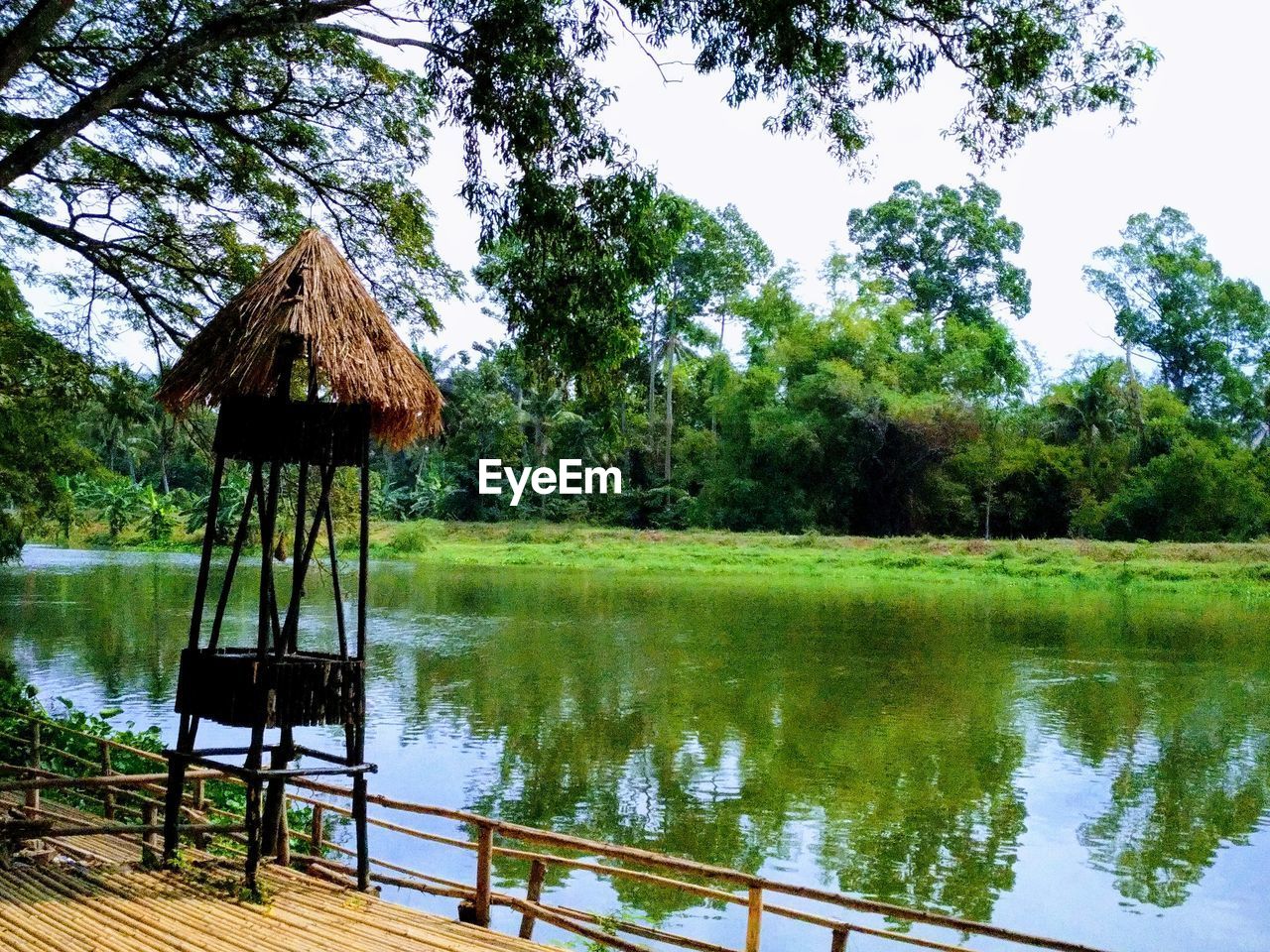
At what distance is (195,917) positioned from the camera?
4715 mm

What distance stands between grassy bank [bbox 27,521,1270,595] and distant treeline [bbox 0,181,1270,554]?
1874 millimetres

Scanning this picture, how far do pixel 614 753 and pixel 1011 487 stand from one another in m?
32.1

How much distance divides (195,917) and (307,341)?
2.35 m

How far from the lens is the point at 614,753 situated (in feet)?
43.9

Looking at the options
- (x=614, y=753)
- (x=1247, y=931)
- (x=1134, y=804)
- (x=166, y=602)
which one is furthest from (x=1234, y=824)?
(x=166, y=602)

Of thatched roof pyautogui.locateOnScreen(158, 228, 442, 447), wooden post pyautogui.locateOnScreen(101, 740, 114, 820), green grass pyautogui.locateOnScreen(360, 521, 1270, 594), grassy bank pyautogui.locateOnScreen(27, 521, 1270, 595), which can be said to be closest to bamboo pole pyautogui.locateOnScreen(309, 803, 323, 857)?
wooden post pyautogui.locateOnScreen(101, 740, 114, 820)

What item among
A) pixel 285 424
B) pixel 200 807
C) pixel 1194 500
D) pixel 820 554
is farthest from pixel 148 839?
pixel 1194 500

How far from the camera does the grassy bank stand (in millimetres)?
34438

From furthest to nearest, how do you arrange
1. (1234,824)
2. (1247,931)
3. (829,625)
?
(829,625)
(1234,824)
(1247,931)

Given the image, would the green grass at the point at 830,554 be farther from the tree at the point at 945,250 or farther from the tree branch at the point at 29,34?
the tree branch at the point at 29,34

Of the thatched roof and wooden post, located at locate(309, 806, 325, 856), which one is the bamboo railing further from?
the thatched roof

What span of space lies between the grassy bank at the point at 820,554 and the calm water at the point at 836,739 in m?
7.41

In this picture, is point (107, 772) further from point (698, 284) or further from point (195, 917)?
point (698, 284)

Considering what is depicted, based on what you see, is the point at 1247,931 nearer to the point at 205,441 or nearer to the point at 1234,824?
Answer: the point at 1234,824
